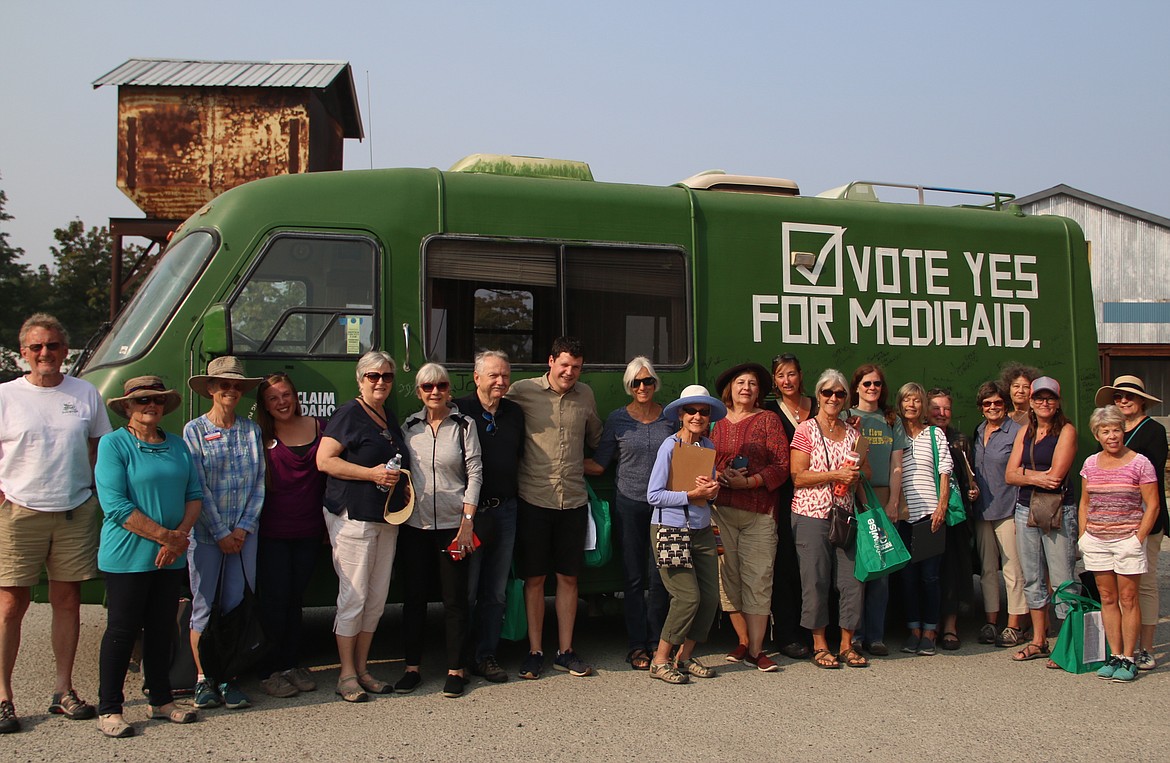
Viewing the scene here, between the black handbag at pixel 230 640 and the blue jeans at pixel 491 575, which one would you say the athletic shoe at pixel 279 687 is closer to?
the black handbag at pixel 230 640

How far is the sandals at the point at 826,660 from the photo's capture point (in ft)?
19.5

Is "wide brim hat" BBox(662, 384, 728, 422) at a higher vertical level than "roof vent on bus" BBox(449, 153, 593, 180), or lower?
lower

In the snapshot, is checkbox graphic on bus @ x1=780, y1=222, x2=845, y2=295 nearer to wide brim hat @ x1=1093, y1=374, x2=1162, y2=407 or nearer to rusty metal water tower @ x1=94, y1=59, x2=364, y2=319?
wide brim hat @ x1=1093, y1=374, x2=1162, y2=407

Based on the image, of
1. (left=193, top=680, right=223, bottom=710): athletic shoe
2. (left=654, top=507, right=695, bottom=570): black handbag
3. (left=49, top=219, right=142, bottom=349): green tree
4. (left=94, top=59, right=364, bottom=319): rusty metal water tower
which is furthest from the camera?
(left=49, top=219, right=142, bottom=349): green tree

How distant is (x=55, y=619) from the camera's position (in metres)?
4.90

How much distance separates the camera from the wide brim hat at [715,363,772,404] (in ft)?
20.0

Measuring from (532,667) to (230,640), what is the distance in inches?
67.1

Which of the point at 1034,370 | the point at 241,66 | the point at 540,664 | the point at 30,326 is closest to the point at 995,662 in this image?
the point at 1034,370

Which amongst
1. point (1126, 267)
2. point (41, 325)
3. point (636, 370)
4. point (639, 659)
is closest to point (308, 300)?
point (41, 325)

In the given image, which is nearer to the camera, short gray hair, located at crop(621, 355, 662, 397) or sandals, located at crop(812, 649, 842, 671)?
short gray hair, located at crop(621, 355, 662, 397)

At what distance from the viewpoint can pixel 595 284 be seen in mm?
6320

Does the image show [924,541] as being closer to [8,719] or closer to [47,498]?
[47,498]

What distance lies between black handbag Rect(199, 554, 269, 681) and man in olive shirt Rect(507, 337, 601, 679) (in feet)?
5.07

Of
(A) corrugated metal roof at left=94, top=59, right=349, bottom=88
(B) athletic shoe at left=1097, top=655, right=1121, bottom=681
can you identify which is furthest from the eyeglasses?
(A) corrugated metal roof at left=94, top=59, right=349, bottom=88
